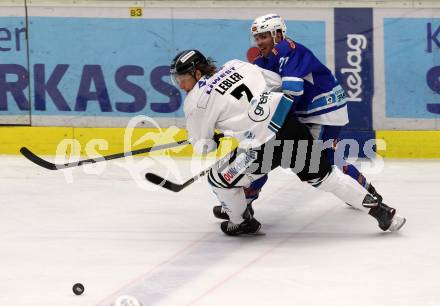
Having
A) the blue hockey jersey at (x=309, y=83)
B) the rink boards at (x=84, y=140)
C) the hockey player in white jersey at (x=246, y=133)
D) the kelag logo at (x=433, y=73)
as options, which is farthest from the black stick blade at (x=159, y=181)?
the kelag logo at (x=433, y=73)

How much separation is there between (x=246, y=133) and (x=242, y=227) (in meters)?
0.51

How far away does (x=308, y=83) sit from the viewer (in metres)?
4.92

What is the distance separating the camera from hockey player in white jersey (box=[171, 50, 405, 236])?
4.48 metres

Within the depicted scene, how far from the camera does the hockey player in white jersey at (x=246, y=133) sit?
14.7 ft

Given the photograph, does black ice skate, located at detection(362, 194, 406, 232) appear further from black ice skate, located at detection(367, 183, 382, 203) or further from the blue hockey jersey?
the blue hockey jersey

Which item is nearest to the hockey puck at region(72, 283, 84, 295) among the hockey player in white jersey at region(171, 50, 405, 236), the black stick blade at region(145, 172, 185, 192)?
the black stick blade at region(145, 172, 185, 192)

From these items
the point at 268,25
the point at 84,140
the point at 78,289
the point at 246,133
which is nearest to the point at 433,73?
the point at 268,25

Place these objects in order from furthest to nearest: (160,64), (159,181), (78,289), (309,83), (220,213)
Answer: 1. (160,64)
2. (220,213)
3. (309,83)
4. (159,181)
5. (78,289)

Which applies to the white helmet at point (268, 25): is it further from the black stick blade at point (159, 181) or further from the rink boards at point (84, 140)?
the rink boards at point (84, 140)

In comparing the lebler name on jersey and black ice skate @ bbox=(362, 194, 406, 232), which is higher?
the lebler name on jersey

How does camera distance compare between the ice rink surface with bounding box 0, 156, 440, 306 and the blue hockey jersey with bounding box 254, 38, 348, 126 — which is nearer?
the ice rink surface with bounding box 0, 156, 440, 306

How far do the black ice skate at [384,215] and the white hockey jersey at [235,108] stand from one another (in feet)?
1.89

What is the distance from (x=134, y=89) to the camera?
6.88 meters

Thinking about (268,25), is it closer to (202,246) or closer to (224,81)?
(224,81)
